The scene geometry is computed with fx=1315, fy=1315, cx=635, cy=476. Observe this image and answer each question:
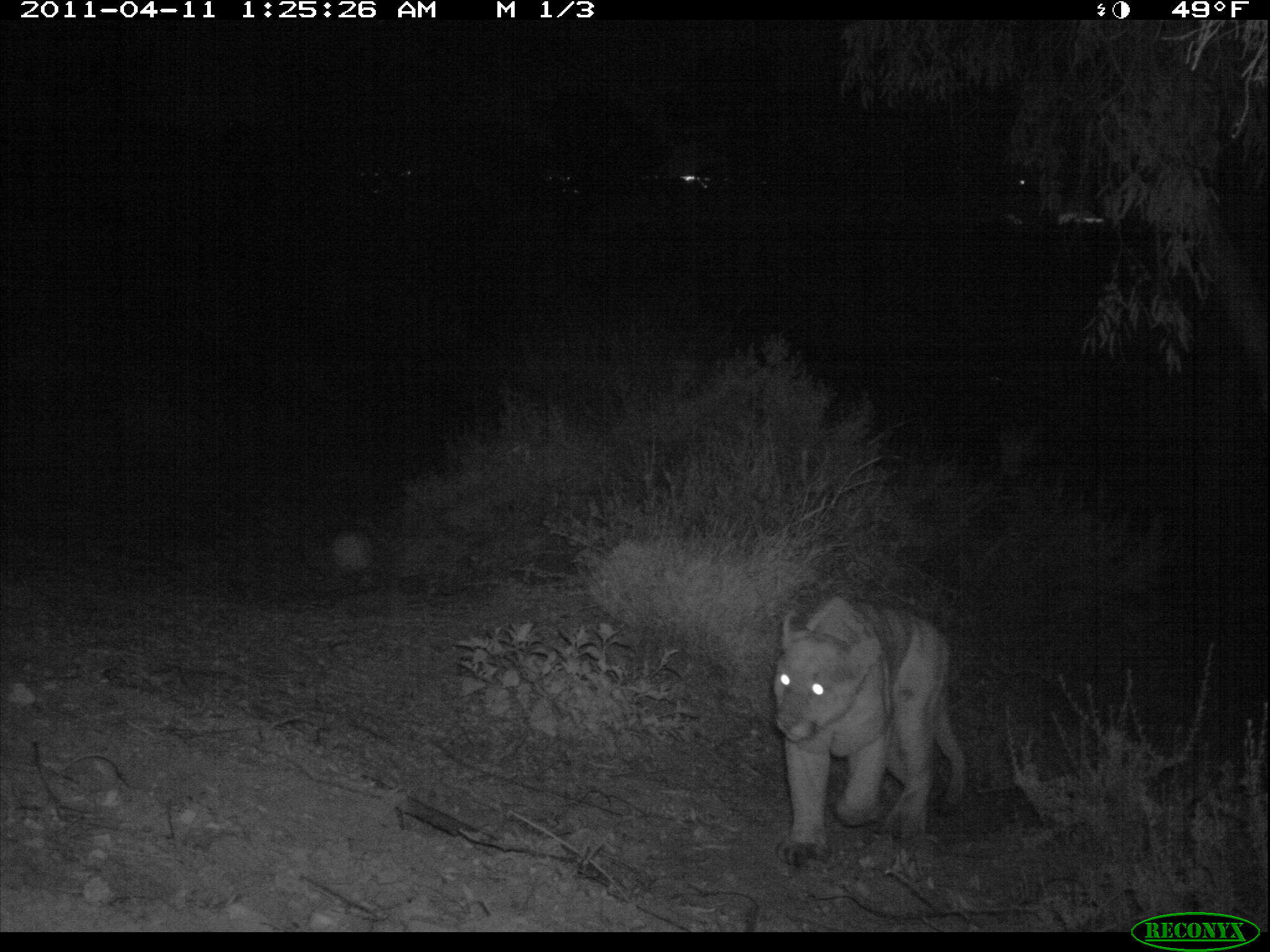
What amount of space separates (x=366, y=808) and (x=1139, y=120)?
495 centimetres

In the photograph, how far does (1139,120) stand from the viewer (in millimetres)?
6293

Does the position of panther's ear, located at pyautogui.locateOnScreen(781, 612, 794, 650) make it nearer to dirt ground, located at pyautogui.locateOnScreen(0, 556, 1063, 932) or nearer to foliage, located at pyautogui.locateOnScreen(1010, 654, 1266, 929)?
dirt ground, located at pyautogui.locateOnScreen(0, 556, 1063, 932)

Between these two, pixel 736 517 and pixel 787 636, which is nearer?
pixel 787 636

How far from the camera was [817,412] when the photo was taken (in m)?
13.7

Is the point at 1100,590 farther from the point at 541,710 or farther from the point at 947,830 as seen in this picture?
the point at 541,710

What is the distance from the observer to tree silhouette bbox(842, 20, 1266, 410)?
20.6 feet

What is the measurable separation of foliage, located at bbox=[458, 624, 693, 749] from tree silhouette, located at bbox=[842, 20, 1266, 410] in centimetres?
353

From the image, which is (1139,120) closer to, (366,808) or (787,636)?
(787,636)

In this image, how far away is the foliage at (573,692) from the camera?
8.16 m

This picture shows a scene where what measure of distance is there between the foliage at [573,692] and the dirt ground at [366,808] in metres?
0.16

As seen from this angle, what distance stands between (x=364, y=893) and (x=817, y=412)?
9.34m

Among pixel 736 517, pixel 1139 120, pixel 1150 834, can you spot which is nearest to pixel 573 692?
pixel 736 517

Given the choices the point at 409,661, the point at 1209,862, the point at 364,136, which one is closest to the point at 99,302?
the point at 364,136

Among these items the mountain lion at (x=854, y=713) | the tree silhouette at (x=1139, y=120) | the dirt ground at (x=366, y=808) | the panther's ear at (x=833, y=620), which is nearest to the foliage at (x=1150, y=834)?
the dirt ground at (x=366, y=808)
